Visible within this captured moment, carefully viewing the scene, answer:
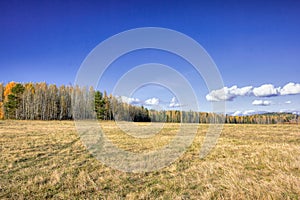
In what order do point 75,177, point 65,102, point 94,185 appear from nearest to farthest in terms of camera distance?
point 94,185
point 75,177
point 65,102

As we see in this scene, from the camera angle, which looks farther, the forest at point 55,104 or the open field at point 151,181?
the forest at point 55,104

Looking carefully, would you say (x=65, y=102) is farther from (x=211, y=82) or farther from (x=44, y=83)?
(x=211, y=82)

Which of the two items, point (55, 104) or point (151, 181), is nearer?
point (151, 181)

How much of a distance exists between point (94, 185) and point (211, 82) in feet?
20.9

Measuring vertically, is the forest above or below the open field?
above

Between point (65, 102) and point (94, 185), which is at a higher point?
point (65, 102)

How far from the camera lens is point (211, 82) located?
347 inches

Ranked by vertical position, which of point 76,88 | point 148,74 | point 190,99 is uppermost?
point 76,88

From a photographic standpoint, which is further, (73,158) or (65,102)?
(65,102)

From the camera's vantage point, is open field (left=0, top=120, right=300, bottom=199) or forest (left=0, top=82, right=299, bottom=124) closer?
open field (left=0, top=120, right=300, bottom=199)

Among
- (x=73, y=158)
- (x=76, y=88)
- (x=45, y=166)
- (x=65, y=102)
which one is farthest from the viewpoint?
(x=76, y=88)

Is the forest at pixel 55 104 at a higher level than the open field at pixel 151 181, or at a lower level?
higher

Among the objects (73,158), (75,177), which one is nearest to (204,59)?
(75,177)

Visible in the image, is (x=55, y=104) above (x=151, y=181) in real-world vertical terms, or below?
above
